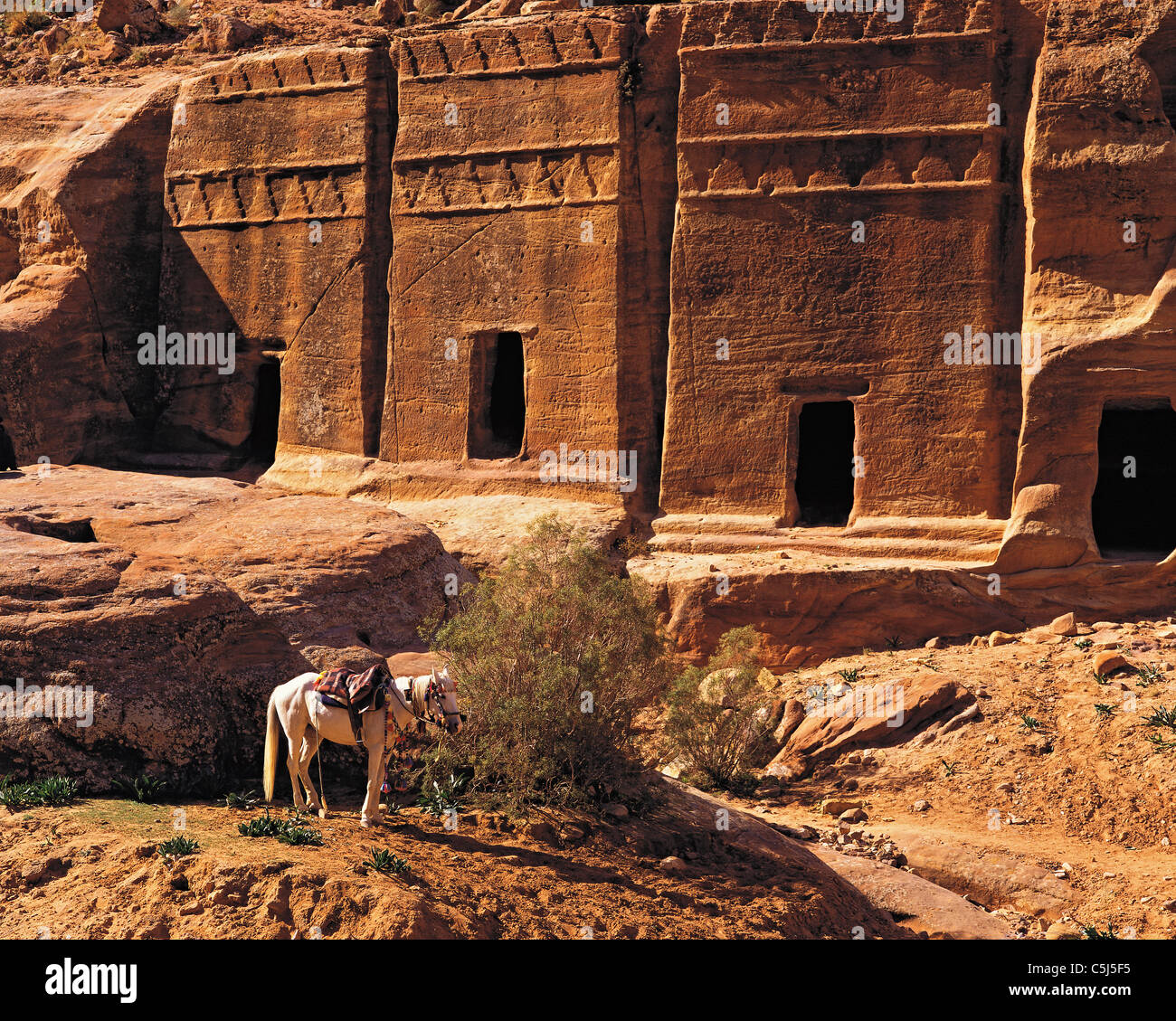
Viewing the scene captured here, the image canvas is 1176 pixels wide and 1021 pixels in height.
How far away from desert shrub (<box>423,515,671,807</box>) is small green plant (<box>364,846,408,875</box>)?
4.17 ft

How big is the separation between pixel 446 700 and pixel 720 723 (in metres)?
4.48

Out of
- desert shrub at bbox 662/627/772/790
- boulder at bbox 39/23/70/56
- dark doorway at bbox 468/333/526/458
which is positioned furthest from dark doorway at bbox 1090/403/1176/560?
boulder at bbox 39/23/70/56

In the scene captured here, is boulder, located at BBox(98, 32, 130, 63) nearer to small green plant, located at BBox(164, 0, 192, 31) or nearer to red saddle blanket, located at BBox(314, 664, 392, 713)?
small green plant, located at BBox(164, 0, 192, 31)

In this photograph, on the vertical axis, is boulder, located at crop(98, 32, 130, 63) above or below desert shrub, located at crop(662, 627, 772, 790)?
above

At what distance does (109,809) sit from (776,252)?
896 centimetres

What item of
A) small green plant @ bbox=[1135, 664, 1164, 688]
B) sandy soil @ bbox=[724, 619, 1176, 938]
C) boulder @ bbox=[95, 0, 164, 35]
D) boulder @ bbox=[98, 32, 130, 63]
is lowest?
sandy soil @ bbox=[724, 619, 1176, 938]

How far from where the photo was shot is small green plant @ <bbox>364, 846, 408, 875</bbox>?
23.3ft

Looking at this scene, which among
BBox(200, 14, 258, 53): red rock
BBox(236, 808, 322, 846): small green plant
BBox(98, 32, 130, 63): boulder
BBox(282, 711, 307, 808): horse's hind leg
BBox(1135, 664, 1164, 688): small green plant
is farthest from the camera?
BBox(98, 32, 130, 63): boulder

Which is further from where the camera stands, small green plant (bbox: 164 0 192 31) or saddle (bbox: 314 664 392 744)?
small green plant (bbox: 164 0 192 31)

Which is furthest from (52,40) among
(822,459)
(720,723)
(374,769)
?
(374,769)

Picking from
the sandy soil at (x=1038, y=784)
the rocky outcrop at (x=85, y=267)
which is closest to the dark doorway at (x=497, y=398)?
the rocky outcrop at (x=85, y=267)

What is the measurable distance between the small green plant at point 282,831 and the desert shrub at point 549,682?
1.25 metres
